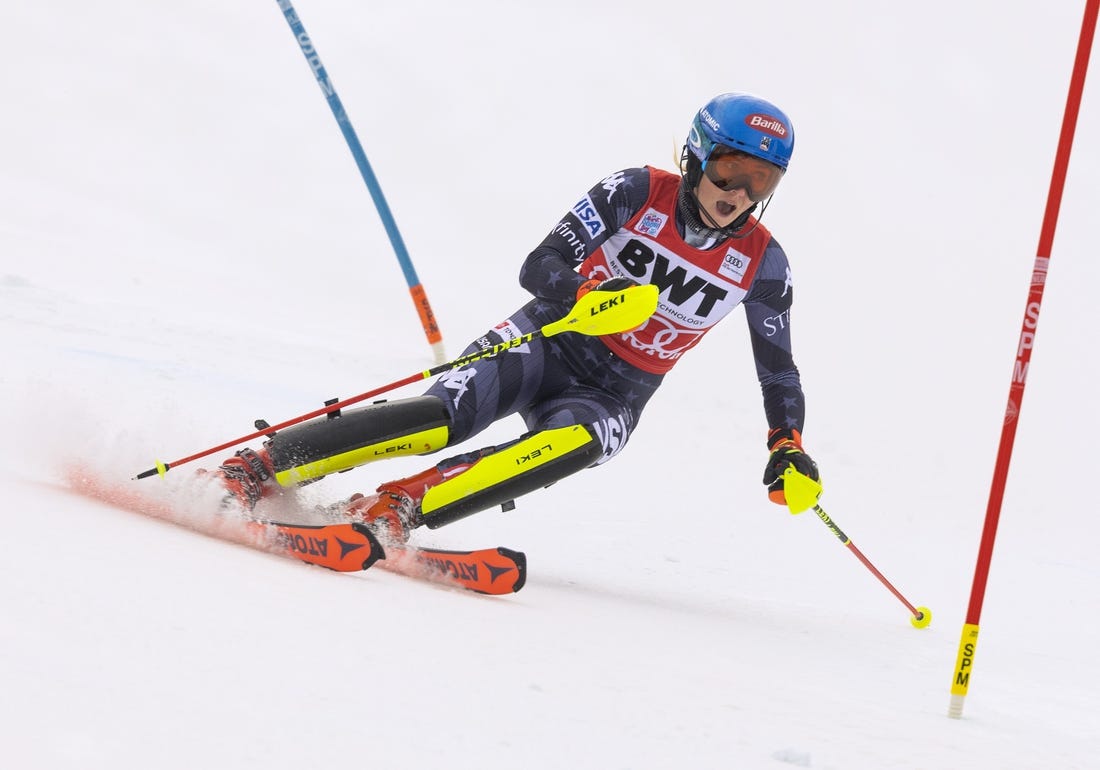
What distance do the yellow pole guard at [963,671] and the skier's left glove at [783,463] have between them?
1.22 m

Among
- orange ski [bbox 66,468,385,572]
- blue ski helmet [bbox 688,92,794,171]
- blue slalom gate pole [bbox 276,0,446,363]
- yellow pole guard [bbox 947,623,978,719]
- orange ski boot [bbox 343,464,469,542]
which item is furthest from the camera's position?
blue slalom gate pole [bbox 276,0,446,363]

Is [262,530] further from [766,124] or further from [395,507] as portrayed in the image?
[766,124]

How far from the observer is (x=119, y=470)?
334 centimetres

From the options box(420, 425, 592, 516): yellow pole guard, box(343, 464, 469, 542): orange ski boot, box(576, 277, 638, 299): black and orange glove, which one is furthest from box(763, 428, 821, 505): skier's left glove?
box(343, 464, 469, 542): orange ski boot

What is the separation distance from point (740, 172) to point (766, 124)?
7.4 inches

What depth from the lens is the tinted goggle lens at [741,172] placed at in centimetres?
390

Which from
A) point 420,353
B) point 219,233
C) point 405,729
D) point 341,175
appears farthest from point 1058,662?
point 341,175

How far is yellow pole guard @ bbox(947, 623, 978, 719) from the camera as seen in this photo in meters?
2.61

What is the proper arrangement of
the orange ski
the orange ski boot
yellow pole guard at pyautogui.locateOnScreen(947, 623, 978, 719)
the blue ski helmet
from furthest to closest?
the blue ski helmet
the orange ski boot
the orange ski
yellow pole guard at pyautogui.locateOnScreen(947, 623, 978, 719)

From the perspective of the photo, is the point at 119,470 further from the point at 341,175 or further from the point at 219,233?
the point at 341,175

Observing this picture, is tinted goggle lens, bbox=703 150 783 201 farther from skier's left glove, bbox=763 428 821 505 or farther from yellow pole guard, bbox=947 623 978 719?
yellow pole guard, bbox=947 623 978 719

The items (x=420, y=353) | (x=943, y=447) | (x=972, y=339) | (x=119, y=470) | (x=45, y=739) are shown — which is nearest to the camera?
(x=45, y=739)

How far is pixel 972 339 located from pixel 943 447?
8.03 feet

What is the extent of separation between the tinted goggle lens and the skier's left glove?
0.92m
